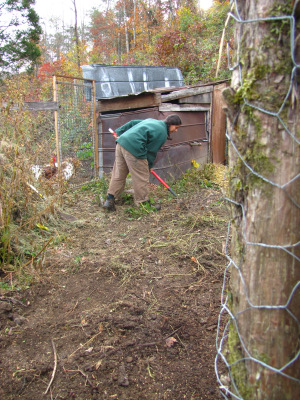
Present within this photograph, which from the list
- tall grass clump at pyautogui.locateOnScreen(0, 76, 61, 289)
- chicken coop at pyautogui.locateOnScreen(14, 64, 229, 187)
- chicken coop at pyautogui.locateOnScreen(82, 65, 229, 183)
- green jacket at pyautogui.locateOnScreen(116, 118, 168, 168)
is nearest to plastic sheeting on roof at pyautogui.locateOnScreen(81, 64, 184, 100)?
chicken coop at pyautogui.locateOnScreen(82, 65, 229, 183)

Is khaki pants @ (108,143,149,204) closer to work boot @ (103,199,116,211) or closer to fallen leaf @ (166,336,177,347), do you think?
work boot @ (103,199,116,211)

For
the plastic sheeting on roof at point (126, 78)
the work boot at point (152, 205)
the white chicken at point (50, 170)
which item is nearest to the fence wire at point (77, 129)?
the white chicken at point (50, 170)

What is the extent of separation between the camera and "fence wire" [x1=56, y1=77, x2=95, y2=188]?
23.9ft

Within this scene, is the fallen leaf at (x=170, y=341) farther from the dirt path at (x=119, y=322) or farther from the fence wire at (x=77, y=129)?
the fence wire at (x=77, y=129)

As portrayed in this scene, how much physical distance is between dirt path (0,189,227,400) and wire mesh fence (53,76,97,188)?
3.38m

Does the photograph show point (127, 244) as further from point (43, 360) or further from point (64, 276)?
point (43, 360)

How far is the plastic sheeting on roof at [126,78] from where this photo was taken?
10094 mm

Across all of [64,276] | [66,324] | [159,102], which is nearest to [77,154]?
[159,102]

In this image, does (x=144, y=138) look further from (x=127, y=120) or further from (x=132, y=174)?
(x=127, y=120)

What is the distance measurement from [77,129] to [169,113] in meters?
2.17

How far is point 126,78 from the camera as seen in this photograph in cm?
1072

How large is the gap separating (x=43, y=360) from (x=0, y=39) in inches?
870

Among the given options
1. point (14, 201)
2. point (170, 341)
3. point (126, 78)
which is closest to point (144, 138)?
point (14, 201)

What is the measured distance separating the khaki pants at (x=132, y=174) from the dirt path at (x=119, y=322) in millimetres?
1442
